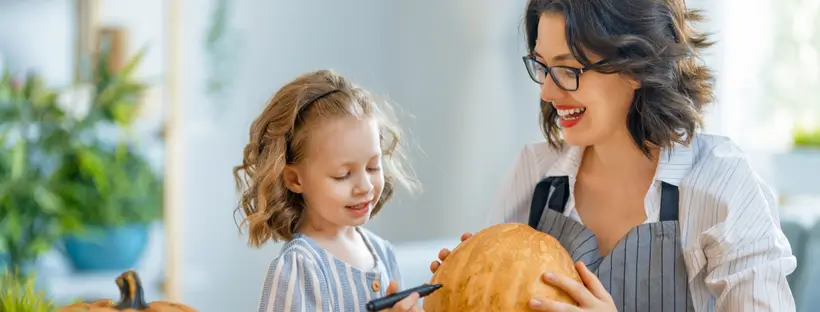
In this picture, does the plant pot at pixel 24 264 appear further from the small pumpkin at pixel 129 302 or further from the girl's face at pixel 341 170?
the small pumpkin at pixel 129 302

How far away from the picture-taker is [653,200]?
1.79 meters

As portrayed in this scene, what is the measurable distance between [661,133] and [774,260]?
31cm

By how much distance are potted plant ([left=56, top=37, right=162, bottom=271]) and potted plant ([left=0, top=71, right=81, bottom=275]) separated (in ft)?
0.18

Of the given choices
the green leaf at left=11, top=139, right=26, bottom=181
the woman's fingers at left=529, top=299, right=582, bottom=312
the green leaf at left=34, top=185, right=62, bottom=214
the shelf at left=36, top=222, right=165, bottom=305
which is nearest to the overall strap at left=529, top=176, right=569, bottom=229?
the woman's fingers at left=529, top=299, right=582, bottom=312

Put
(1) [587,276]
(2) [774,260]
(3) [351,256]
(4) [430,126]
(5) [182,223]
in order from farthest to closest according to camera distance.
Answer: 1. (4) [430,126]
2. (5) [182,223]
3. (3) [351,256]
4. (2) [774,260]
5. (1) [587,276]

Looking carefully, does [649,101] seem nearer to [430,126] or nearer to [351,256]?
[351,256]

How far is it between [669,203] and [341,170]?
638 millimetres

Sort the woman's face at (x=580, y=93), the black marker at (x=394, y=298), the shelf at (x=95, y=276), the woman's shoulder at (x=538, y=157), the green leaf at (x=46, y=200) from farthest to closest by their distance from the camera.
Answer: the shelf at (x=95, y=276) → the green leaf at (x=46, y=200) → the woman's shoulder at (x=538, y=157) → the woman's face at (x=580, y=93) → the black marker at (x=394, y=298)

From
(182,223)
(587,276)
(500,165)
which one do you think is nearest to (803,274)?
(587,276)

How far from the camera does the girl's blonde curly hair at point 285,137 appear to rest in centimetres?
171

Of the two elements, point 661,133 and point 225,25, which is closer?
point 661,133

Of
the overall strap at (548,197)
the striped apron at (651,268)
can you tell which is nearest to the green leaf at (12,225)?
the overall strap at (548,197)

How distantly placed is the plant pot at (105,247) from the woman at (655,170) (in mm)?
2281

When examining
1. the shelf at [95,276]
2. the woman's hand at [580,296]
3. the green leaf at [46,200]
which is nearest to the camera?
the woman's hand at [580,296]
